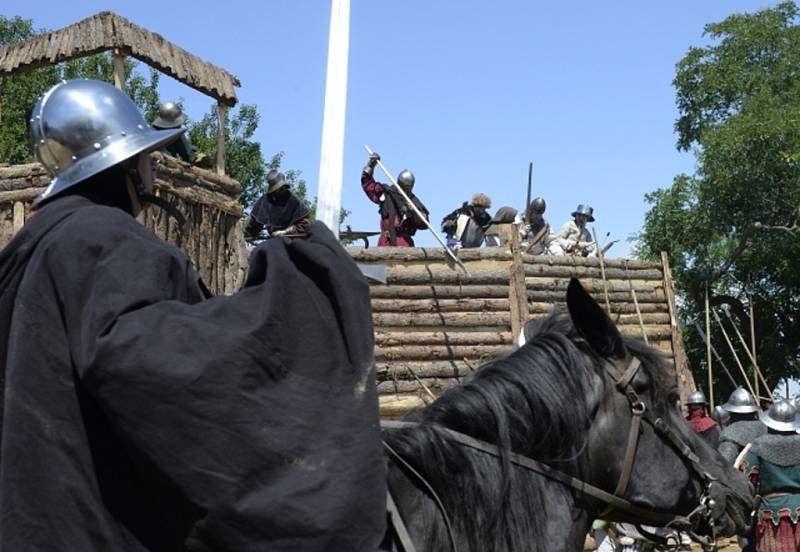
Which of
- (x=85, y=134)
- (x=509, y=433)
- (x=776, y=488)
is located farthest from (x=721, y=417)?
(x=85, y=134)

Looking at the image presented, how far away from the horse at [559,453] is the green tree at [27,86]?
24.2 m

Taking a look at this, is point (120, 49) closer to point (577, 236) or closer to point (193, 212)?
point (193, 212)

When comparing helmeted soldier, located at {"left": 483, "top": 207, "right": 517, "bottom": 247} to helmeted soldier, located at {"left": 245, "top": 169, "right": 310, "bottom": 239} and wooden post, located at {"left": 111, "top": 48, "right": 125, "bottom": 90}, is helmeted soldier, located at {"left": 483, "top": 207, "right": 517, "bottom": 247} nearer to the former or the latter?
helmeted soldier, located at {"left": 245, "top": 169, "right": 310, "bottom": 239}

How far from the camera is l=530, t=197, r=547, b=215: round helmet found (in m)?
19.9

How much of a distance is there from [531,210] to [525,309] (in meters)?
3.32

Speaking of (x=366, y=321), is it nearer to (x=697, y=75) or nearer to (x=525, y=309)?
(x=525, y=309)

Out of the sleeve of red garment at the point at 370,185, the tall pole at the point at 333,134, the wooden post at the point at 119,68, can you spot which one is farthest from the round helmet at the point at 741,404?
the tall pole at the point at 333,134

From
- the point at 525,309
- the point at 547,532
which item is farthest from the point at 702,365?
the point at 547,532

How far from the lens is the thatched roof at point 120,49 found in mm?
12141

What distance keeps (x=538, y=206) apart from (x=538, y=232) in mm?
474

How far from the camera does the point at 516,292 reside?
17578 millimetres

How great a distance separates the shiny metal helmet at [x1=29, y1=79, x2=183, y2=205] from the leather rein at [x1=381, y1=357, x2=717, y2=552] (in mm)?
1146

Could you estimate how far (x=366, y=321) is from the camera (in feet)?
8.22

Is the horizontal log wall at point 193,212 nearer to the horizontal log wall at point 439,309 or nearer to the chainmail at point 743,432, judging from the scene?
the horizontal log wall at point 439,309
